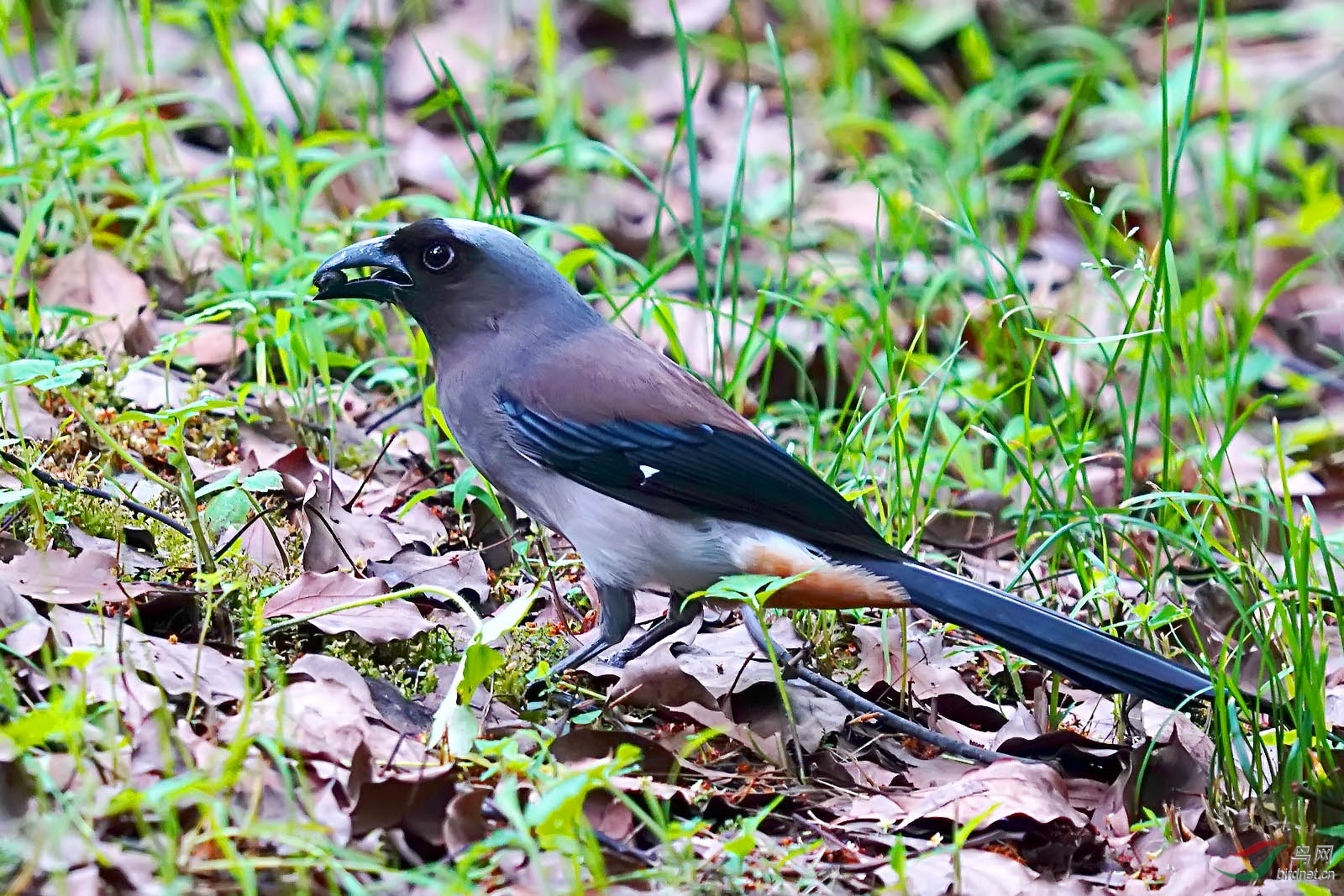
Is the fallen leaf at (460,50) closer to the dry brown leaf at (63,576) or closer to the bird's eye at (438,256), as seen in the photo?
the bird's eye at (438,256)

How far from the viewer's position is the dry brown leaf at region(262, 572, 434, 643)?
3.64 meters

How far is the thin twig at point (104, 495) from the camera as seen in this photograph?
12.8ft

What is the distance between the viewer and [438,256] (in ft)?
14.1

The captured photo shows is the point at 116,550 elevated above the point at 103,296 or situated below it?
below

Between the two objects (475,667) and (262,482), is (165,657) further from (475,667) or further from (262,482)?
(475,667)

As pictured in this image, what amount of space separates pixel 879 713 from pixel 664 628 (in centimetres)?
63

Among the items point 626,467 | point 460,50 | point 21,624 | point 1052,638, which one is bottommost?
point 1052,638

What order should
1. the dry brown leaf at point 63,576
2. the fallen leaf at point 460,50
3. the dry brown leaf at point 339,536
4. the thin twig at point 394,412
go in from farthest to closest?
the fallen leaf at point 460,50 < the thin twig at point 394,412 < the dry brown leaf at point 339,536 < the dry brown leaf at point 63,576

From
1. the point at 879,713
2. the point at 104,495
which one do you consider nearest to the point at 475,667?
the point at 879,713

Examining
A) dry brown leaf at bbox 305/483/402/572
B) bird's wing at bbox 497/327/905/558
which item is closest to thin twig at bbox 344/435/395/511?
dry brown leaf at bbox 305/483/402/572

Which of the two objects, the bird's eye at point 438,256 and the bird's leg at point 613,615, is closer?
the bird's leg at point 613,615

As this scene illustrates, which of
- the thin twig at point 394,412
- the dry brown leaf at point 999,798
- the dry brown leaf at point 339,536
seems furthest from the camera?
the thin twig at point 394,412

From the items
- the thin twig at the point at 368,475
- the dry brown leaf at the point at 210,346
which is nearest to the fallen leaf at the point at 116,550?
the thin twig at the point at 368,475

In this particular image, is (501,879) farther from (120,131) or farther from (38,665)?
(120,131)
